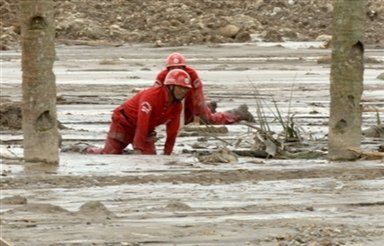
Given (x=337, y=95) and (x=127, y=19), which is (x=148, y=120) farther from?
(x=127, y=19)

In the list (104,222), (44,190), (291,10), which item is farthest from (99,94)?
(291,10)

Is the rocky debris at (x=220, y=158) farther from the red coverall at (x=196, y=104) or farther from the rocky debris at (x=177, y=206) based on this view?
the red coverall at (x=196, y=104)

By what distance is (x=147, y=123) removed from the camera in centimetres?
1647

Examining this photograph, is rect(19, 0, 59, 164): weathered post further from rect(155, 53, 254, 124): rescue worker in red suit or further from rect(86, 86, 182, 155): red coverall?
rect(155, 53, 254, 124): rescue worker in red suit

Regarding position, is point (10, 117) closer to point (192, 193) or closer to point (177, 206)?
point (192, 193)

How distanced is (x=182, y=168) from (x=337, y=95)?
5.67ft

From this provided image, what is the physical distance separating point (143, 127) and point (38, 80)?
314 centimetres

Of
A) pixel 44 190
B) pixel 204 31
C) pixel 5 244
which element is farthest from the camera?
pixel 204 31

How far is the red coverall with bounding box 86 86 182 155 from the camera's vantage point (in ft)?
53.8

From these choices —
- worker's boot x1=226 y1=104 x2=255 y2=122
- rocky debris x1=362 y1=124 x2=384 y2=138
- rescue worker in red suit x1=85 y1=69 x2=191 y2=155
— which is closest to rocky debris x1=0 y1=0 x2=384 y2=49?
worker's boot x1=226 y1=104 x2=255 y2=122

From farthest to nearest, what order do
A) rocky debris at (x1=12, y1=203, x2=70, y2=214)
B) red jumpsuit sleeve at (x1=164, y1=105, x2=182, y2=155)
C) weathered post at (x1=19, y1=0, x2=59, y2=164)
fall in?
red jumpsuit sleeve at (x1=164, y1=105, x2=182, y2=155), weathered post at (x1=19, y1=0, x2=59, y2=164), rocky debris at (x1=12, y1=203, x2=70, y2=214)

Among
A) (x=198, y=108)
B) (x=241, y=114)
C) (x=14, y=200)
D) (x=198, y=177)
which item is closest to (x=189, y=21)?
(x=241, y=114)

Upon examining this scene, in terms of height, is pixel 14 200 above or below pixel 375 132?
above

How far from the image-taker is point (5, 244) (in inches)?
324
